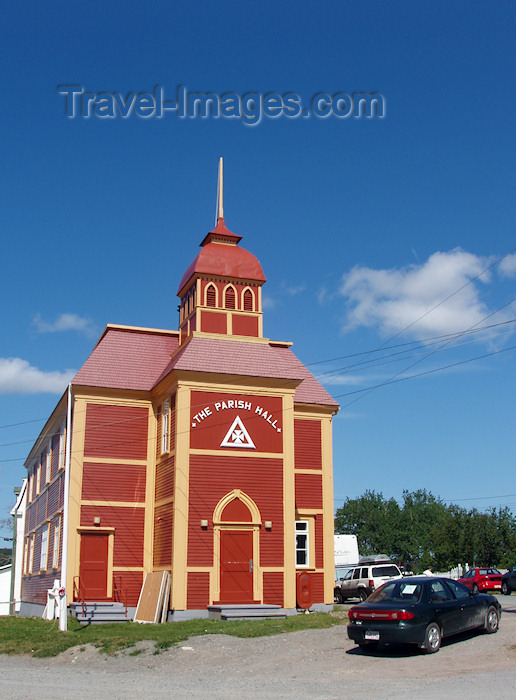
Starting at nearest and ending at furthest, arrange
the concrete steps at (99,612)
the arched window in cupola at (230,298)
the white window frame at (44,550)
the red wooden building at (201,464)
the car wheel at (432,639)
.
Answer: the car wheel at (432,639) → the concrete steps at (99,612) → the red wooden building at (201,464) → the arched window in cupola at (230,298) → the white window frame at (44,550)

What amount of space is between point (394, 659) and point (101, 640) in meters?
7.23

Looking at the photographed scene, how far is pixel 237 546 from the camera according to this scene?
23.9 metres

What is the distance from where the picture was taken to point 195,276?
28.6 metres

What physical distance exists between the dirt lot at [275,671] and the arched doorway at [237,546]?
20.6 ft

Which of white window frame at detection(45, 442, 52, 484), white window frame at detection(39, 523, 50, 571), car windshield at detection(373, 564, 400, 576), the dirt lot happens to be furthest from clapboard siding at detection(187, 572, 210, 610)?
car windshield at detection(373, 564, 400, 576)

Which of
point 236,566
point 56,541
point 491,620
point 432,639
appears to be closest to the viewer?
point 432,639

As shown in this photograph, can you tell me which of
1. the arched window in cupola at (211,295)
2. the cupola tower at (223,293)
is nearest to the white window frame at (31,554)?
the cupola tower at (223,293)

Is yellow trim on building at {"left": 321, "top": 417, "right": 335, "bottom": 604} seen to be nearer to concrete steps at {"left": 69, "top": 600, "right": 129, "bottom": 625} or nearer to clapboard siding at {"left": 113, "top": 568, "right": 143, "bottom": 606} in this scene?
clapboard siding at {"left": 113, "top": 568, "right": 143, "bottom": 606}

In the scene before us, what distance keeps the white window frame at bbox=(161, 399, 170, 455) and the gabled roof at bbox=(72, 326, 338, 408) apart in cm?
108

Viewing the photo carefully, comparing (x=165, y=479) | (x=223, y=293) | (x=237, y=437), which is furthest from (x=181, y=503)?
(x=223, y=293)

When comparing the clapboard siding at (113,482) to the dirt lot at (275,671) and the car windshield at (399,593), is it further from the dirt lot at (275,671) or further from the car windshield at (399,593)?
the car windshield at (399,593)

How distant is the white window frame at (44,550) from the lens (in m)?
29.5

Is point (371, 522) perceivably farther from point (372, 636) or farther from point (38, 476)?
point (372, 636)

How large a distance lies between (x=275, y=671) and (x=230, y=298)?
16.9 meters
